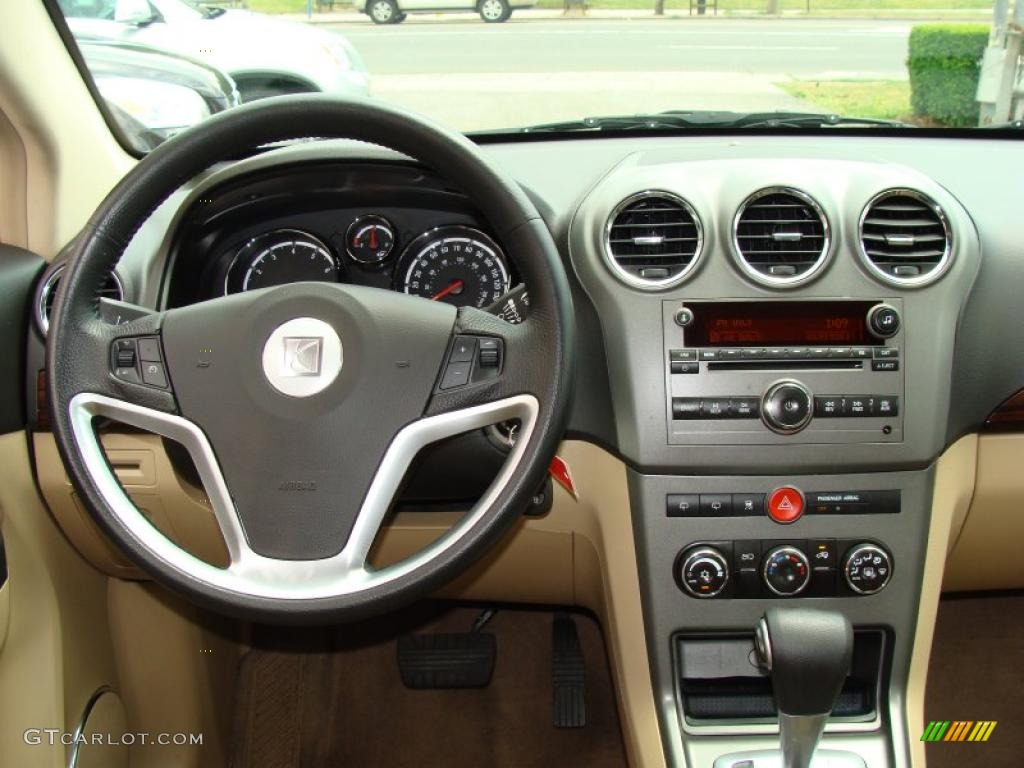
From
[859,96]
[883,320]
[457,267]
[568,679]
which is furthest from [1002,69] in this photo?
[568,679]

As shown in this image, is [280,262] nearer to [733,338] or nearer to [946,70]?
[733,338]

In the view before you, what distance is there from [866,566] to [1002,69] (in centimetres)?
103

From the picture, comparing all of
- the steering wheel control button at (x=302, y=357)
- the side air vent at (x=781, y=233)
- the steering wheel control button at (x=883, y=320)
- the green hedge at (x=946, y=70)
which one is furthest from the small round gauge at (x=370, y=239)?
the green hedge at (x=946, y=70)

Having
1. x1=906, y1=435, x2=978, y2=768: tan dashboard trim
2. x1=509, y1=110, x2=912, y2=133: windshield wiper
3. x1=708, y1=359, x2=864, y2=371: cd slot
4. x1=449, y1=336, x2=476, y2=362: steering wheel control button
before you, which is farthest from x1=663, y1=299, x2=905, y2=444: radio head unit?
x1=509, y1=110, x2=912, y2=133: windshield wiper

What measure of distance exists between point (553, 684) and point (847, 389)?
45.7 inches

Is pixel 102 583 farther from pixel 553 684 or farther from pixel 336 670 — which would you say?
pixel 553 684

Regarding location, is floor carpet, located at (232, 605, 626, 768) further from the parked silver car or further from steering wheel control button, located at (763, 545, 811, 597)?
the parked silver car

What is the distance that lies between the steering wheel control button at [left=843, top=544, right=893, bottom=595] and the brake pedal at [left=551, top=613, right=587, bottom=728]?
89 centimetres

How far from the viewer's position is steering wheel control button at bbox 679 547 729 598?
5.76 ft

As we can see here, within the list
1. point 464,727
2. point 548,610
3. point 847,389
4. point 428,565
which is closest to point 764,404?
point 847,389

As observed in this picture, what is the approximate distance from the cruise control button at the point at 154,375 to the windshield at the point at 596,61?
0.78 metres

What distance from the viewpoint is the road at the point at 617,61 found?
2.07 metres

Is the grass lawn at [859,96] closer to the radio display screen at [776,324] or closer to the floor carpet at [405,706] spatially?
the radio display screen at [776,324]

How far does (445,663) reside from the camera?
8.30ft
